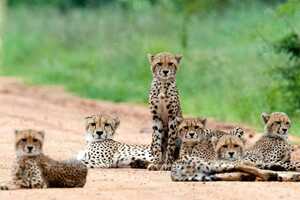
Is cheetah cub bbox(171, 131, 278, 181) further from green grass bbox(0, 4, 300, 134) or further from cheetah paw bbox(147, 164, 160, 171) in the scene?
green grass bbox(0, 4, 300, 134)

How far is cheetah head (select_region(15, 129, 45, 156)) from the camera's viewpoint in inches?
394

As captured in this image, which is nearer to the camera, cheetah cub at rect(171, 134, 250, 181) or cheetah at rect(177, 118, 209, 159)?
cheetah cub at rect(171, 134, 250, 181)

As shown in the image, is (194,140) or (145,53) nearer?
(194,140)

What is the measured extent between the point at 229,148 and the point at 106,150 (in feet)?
5.17

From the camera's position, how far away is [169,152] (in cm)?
1192

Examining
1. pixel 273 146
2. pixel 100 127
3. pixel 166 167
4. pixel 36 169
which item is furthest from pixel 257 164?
pixel 36 169

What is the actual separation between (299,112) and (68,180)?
7.15 m

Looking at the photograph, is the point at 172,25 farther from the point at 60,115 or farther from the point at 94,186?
the point at 94,186

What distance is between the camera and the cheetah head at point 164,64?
11891mm

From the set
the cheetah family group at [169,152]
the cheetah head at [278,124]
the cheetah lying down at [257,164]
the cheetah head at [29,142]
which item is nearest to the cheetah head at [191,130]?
the cheetah family group at [169,152]

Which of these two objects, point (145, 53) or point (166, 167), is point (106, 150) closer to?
point (166, 167)

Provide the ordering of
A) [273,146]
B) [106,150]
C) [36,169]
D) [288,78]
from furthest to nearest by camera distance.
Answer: [288,78], [106,150], [273,146], [36,169]

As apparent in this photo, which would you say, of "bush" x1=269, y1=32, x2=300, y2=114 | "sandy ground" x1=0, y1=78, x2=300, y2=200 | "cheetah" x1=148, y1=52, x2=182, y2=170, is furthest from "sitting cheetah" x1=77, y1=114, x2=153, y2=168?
"bush" x1=269, y1=32, x2=300, y2=114

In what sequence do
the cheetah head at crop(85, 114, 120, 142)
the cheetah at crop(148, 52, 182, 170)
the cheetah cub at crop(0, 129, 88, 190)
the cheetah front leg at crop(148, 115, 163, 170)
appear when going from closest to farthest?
the cheetah cub at crop(0, 129, 88, 190)
the cheetah at crop(148, 52, 182, 170)
the cheetah front leg at crop(148, 115, 163, 170)
the cheetah head at crop(85, 114, 120, 142)
